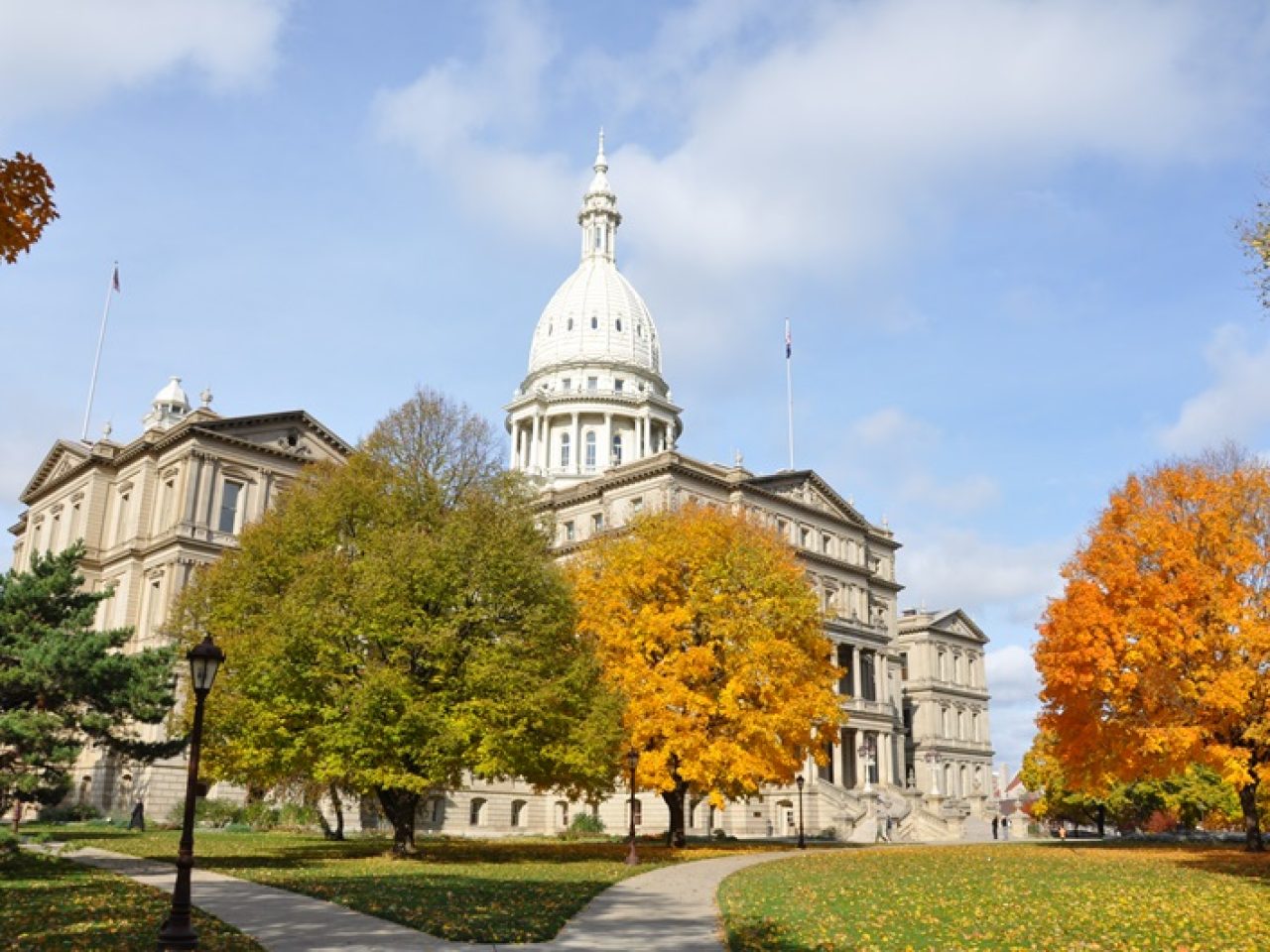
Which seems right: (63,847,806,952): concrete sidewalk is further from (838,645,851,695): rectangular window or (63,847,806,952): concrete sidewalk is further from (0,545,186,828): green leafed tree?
(838,645,851,695): rectangular window

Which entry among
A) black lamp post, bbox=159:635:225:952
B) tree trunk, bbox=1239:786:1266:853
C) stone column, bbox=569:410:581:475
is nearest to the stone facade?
stone column, bbox=569:410:581:475

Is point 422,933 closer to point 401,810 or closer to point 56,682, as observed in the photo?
point 56,682

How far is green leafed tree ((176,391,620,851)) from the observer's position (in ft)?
98.7

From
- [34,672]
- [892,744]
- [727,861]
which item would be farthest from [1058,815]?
[34,672]

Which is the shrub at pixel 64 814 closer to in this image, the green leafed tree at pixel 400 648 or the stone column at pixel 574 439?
the green leafed tree at pixel 400 648

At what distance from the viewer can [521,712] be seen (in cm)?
3075

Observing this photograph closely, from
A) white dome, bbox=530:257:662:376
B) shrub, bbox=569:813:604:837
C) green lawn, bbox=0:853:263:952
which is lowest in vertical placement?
shrub, bbox=569:813:604:837

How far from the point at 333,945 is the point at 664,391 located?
10120 cm

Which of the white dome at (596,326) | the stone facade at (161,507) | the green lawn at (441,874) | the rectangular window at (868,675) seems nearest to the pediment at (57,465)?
the stone facade at (161,507)

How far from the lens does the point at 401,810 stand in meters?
33.4

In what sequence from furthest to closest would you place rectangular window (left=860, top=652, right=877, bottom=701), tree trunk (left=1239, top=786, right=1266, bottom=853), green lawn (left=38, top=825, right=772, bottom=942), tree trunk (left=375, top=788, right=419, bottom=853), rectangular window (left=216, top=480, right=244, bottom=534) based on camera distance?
rectangular window (left=860, top=652, right=877, bottom=701) < rectangular window (left=216, top=480, right=244, bottom=534) < tree trunk (left=1239, top=786, right=1266, bottom=853) < tree trunk (left=375, top=788, right=419, bottom=853) < green lawn (left=38, top=825, right=772, bottom=942)

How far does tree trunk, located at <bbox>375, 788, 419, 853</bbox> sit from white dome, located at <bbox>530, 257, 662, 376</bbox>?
7929 cm

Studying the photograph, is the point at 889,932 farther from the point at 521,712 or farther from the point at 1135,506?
the point at 1135,506

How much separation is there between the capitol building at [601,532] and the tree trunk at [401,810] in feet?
35.0
